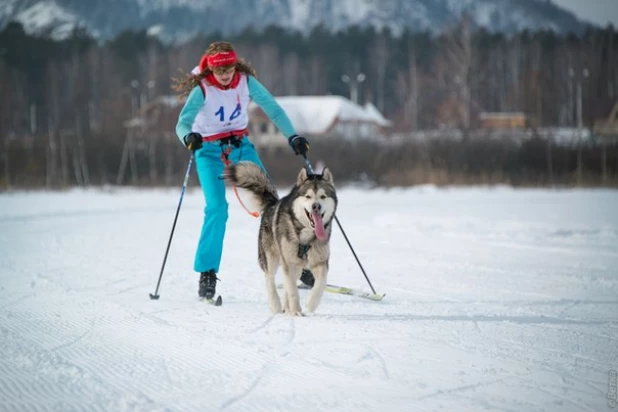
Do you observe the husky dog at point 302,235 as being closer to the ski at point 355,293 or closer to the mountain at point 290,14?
the ski at point 355,293

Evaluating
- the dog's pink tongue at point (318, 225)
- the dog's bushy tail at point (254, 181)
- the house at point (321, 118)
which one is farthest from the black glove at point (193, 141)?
the house at point (321, 118)

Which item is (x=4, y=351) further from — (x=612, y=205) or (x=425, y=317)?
(x=612, y=205)

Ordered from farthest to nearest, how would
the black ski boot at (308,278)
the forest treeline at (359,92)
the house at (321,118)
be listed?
1. the house at (321,118)
2. the forest treeline at (359,92)
3. the black ski boot at (308,278)

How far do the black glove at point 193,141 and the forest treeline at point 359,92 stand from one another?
16738 millimetres

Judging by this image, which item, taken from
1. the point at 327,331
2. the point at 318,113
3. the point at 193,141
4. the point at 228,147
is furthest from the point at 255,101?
the point at 318,113

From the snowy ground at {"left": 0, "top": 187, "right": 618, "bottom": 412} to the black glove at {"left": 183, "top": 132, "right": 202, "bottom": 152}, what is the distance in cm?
126

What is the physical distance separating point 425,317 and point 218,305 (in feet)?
5.35

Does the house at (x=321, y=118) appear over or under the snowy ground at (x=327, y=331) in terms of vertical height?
over

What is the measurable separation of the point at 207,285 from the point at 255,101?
1.66 m

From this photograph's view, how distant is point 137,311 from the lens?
4.59 meters

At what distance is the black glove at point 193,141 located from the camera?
4793 millimetres

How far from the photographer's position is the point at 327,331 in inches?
155

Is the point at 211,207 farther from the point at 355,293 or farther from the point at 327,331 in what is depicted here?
the point at 327,331

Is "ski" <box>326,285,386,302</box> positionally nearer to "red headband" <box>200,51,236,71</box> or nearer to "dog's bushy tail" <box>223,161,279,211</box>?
"dog's bushy tail" <box>223,161,279,211</box>
